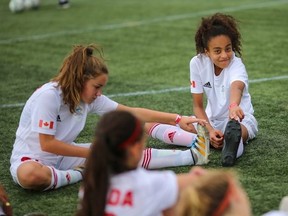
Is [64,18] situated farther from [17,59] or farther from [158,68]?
[158,68]

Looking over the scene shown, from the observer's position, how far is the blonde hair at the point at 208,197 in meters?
2.43

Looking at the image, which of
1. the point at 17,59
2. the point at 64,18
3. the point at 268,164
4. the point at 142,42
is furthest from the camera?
the point at 64,18

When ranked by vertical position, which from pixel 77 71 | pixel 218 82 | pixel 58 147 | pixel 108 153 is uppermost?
pixel 77 71

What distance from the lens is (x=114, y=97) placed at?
5.96 metres

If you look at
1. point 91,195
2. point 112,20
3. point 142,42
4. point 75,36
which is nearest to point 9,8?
point 112,20

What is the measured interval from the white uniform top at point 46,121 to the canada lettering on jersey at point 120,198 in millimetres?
1159

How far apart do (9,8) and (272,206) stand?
33.9 feet

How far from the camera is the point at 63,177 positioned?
3822 millimetres

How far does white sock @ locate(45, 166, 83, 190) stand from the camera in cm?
379

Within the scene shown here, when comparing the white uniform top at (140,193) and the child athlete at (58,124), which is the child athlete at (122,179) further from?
the child athlete at (58,124)

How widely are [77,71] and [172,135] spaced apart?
1.04 meters

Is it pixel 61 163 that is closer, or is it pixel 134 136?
pixel 134 136

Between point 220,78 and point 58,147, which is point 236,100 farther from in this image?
point 58,147

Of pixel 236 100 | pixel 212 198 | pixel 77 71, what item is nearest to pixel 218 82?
pixel 236 100
